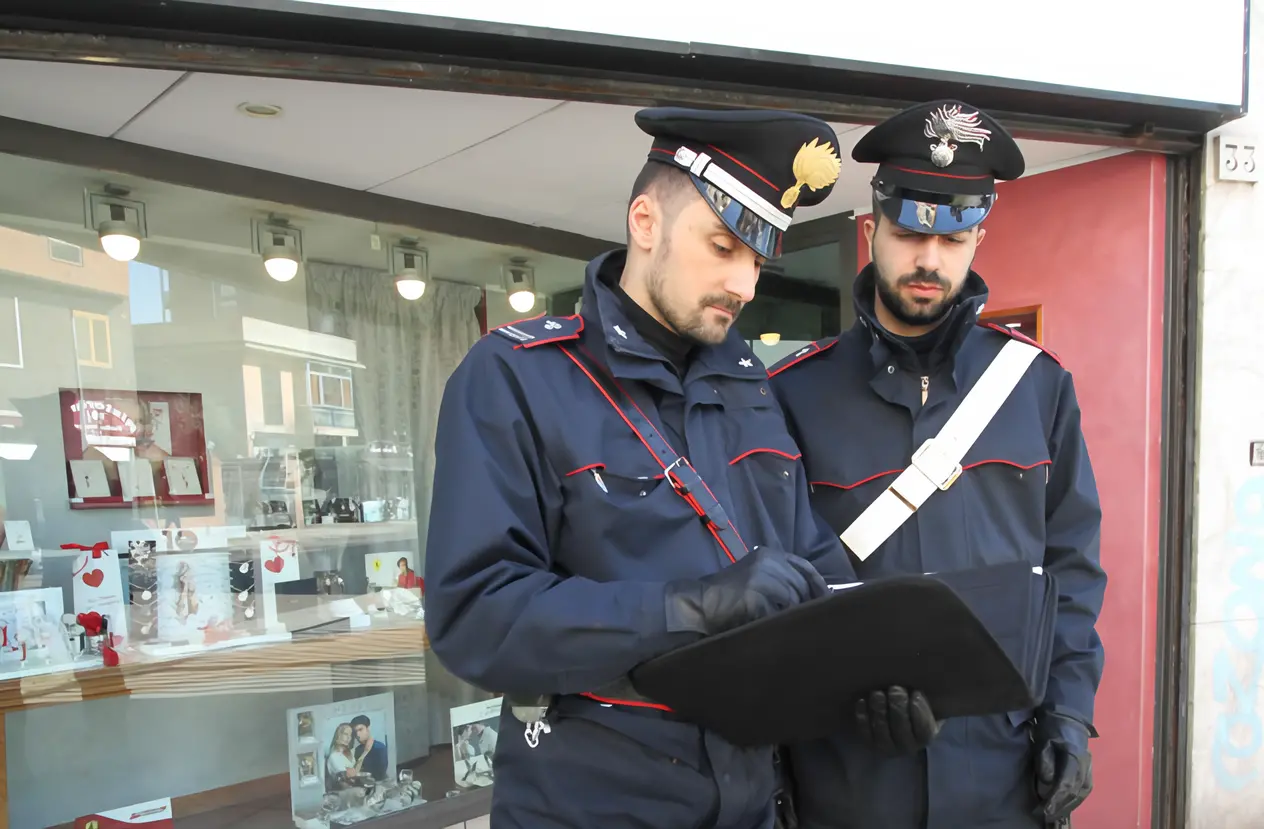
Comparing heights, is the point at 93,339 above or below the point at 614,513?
above

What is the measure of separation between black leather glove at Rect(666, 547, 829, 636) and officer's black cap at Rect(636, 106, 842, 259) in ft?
1.91

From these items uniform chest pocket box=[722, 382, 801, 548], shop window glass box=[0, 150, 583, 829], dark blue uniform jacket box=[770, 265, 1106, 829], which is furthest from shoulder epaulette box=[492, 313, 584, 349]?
shop window glass box=[0, 150, 583, 829]

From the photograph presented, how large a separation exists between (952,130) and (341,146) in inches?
83.9

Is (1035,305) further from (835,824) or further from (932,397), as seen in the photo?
(835,824)

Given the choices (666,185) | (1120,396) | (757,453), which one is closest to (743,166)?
(666,185)

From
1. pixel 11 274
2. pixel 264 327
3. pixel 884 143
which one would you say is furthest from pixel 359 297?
pixel 884 143

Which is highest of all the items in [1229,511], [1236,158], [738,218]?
[1236,158]

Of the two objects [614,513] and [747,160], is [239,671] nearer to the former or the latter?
[614,513]

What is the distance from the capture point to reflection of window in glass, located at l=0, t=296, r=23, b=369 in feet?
9.55

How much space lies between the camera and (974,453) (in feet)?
5.90

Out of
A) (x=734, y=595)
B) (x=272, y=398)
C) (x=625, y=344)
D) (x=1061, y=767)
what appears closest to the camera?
(x=734, y=595)

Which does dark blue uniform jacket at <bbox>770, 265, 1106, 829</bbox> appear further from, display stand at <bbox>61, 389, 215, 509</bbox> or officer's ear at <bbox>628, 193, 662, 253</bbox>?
display stand at <bbox>61, 389, 215, 509</bbox>

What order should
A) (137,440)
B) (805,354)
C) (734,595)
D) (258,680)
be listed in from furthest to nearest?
(258,680), (137,440), (805,354), (734,595)

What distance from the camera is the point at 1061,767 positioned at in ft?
5.45
